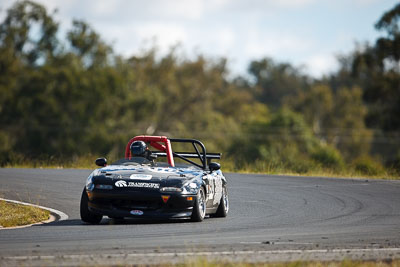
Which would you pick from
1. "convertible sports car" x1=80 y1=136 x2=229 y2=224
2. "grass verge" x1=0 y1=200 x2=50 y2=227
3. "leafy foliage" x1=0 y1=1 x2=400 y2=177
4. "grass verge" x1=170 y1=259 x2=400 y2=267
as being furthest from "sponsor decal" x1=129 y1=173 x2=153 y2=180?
"leafy foliage" x1=0 y1=1 x2=400 y2=177

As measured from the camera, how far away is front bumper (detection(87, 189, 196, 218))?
42.9 feet

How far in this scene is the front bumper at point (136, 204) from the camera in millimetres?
13086

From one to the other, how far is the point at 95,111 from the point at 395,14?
84.7ft

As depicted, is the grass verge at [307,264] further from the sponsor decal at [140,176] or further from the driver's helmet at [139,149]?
the driver's helmet at [139,149]

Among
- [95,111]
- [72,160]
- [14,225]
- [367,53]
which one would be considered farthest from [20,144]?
[14,225]

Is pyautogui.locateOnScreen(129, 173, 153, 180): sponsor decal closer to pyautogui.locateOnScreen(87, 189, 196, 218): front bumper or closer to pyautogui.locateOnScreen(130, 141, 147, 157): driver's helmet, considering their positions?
pyautogui.locateOnScreen(87, 189, 196, 218): front bumper

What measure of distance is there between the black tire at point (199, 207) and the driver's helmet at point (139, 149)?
1410 mm

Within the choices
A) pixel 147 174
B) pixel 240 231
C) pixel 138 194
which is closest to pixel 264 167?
pixel 147 174

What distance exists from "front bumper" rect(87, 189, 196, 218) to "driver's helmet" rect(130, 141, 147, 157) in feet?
5.25

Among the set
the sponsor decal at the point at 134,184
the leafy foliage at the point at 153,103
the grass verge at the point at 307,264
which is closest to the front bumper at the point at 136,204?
the sponsor decal at the point at 134,184

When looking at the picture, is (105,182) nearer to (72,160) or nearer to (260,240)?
(260,240)

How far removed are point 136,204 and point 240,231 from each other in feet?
6.30

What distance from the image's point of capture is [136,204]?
43.4ft

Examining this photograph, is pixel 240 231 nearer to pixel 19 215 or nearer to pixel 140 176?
pixel 140 176
